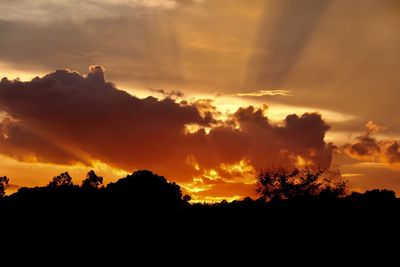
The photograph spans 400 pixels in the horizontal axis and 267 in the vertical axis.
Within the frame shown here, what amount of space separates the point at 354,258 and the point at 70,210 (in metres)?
40.4

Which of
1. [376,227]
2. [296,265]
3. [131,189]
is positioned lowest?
[296,265]

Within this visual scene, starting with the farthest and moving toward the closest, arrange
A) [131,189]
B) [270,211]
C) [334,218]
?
[131,189] → [270,211] → [334,218]

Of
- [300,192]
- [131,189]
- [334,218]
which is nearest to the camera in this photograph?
[334,218]

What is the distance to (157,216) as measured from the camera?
297 ft

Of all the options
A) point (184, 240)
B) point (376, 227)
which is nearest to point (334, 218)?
point (376, 227)

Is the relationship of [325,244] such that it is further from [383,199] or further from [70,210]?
[70,210]

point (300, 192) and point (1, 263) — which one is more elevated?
point (300, 192)

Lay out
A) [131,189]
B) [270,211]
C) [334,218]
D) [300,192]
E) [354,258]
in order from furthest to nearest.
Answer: [300,192], [131,189], [270,211], [334,218], [354,258]

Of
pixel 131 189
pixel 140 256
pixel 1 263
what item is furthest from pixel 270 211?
pixel 1 263

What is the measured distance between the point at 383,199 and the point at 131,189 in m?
38.8

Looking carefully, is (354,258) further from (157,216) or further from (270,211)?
(157,216)

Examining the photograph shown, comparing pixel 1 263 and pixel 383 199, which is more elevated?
pixel 383 199

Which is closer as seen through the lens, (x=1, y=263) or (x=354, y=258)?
(x=354, y=258)

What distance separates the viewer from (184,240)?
82.1 meters
